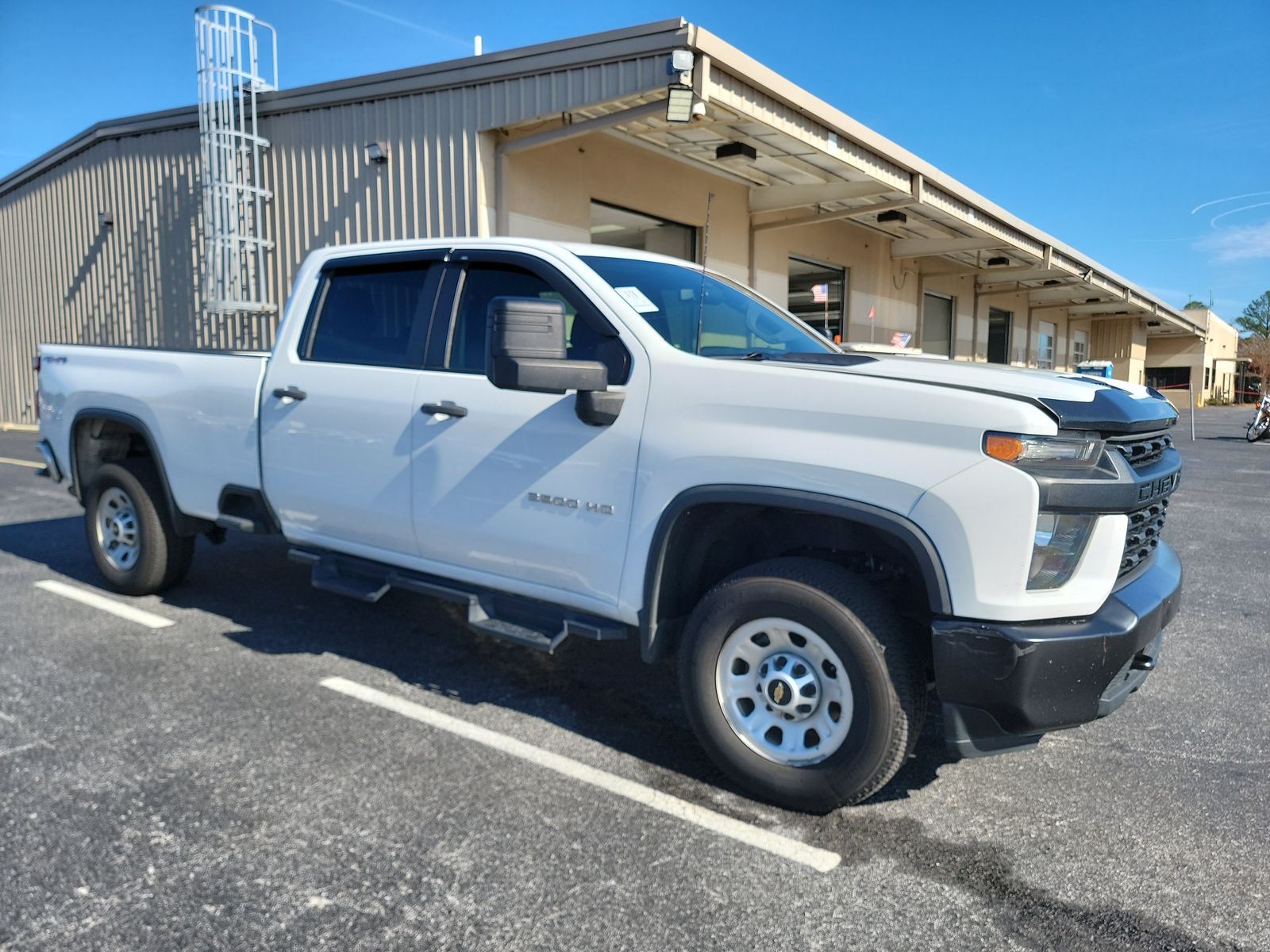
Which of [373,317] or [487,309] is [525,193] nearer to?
[373,317]

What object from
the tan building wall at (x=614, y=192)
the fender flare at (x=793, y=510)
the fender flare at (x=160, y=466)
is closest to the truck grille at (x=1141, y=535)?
the fender flare at (x=793, y=510)

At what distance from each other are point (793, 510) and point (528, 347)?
3.56 feet

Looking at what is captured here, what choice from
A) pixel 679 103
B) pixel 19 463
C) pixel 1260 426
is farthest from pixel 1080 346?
pixel 19 463

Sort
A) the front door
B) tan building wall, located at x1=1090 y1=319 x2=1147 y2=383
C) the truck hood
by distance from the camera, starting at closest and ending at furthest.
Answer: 1. the truck hood
2. the front door
3. tan building wall, located at x1=1090 y1=319 x2=1147 y2=383

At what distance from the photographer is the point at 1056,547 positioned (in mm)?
2834

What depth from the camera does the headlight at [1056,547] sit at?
280 centimetres

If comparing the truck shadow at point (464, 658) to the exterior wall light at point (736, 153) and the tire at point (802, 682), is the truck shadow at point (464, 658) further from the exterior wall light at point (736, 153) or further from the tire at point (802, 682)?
the exterior wall light at point (736, 153)

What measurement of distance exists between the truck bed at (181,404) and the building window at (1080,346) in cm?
3716

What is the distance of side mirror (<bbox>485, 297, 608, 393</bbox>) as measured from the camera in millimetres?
3230

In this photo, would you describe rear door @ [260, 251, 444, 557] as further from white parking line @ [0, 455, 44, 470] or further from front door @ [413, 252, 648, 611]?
white parking line @ [0, 455, 44, 470]

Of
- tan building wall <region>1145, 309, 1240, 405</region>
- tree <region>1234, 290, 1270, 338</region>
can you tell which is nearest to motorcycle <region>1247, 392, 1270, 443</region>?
tan building wall <region>1145, 309, 1240, 405</region>

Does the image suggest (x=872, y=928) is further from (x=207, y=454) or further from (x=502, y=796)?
(x=207, y=454)

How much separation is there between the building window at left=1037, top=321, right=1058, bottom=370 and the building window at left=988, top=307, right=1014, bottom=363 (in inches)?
135

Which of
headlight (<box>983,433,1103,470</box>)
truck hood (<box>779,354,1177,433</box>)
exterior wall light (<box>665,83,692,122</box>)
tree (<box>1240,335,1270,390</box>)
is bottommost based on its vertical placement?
headlight (<box>983,433,1103,470</box>)
